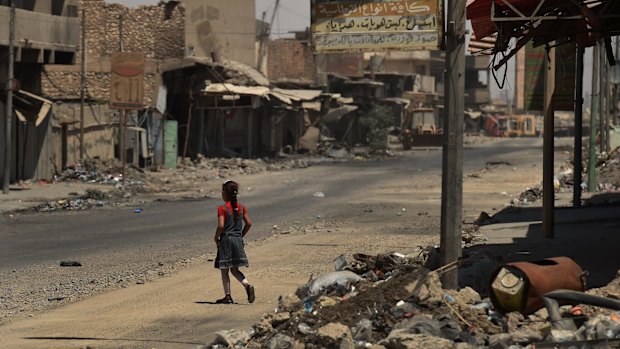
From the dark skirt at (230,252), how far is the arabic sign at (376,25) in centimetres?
268

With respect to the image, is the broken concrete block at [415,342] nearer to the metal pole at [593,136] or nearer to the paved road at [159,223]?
the paved road at [159,223]

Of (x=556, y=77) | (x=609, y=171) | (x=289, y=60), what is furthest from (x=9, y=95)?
(x=289, y=60)

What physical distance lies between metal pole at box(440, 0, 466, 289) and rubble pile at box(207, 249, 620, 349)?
0.30 meters

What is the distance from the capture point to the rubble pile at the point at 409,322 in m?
8.61

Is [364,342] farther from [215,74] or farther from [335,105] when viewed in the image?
[335,105]

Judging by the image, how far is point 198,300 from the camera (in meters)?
12.7

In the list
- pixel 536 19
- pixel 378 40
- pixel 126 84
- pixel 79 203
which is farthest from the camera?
pixel 126 84

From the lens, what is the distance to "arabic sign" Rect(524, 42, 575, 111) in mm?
18969

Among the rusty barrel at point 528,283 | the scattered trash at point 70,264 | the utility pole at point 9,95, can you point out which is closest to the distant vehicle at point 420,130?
the utility pole at point 9,95

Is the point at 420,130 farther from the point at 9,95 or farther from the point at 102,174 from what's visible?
the point at 9,95

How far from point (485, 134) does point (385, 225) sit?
8232cm

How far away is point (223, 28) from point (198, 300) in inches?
2281

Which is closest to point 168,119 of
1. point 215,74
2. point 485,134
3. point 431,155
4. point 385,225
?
point 215,74

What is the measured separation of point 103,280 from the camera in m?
14.8
